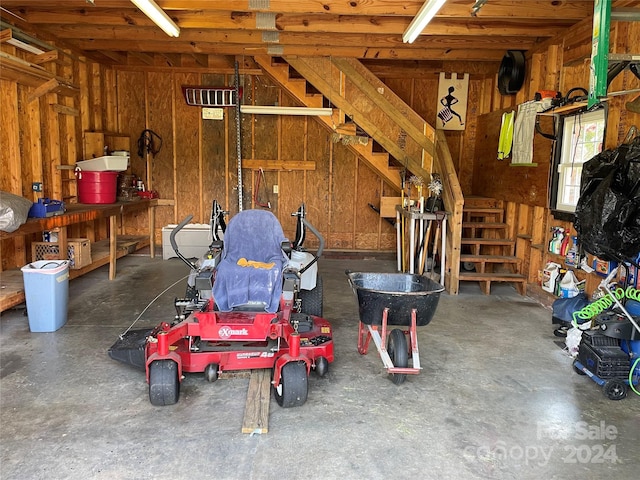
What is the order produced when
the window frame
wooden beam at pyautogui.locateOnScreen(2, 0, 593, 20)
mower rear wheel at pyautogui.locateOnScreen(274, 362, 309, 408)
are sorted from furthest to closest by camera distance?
the window frame < wooden beam at pyautogui.locateOnScreen(2, 0, 593, 20) < mower rear wheel at pyautogui.locateOnScreen(274, 362, 309, 408)

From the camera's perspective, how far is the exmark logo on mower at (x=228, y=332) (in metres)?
3.50

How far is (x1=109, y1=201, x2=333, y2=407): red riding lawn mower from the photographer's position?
3.22m

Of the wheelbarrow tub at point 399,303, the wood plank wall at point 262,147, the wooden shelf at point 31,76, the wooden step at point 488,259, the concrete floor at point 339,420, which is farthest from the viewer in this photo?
the wood plank wall at point 262,147

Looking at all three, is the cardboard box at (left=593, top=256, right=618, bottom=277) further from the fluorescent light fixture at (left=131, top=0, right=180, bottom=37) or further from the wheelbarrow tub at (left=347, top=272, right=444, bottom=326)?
the fluorescent light fixture at (left=131, top=0, right=180, bottom=37)

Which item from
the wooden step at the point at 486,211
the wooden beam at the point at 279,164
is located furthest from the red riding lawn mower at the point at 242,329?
the wooden beam at the point at 279,164

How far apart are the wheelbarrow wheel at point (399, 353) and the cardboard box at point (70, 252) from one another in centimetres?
431

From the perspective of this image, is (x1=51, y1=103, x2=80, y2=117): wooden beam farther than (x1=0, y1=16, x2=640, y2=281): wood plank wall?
No

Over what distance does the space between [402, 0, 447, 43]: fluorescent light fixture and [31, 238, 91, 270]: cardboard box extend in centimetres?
481

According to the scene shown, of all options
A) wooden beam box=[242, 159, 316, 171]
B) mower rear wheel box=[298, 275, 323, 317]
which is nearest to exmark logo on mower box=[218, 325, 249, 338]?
mower rear wheel box=[298, 275, 323, 317]

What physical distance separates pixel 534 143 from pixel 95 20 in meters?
5.75

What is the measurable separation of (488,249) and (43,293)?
626cm

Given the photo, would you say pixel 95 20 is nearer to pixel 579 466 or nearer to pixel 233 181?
pixel 233 181

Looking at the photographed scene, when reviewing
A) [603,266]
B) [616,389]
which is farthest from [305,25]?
[616,389]

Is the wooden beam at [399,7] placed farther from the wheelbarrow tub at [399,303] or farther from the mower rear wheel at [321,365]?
the mower rear wheel at [321,365]
